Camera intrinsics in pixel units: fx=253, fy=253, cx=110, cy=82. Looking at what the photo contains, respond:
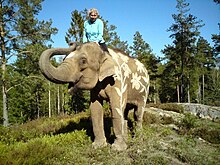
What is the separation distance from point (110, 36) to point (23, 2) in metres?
12.6

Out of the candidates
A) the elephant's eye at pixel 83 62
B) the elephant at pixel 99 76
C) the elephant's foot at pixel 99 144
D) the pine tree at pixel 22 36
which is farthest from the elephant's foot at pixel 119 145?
the pine tree at pixel 22 36

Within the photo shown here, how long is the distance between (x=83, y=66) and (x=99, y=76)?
0.52 m

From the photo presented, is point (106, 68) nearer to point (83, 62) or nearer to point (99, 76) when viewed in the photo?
point (99, 76)

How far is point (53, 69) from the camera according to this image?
4965 mm

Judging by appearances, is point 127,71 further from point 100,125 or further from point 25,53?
point 25,53

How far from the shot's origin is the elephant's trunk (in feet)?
16.0

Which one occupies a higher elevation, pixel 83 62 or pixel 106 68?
pixel 83 62

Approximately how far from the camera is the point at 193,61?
1357 inches

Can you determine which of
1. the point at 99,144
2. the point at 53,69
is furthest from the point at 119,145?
the point at 53,69

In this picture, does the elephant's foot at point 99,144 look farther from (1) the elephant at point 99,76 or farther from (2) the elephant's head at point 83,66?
(2) the elephant's head at point 83,66

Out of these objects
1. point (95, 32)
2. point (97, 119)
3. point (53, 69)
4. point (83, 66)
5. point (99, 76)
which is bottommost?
point (97, 119)

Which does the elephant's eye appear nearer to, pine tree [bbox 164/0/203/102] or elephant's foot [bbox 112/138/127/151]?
elephant's foot [bbox 112/138/127/151]

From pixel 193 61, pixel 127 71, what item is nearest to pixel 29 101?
pixel 193 61

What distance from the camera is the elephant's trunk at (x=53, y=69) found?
192 inches
